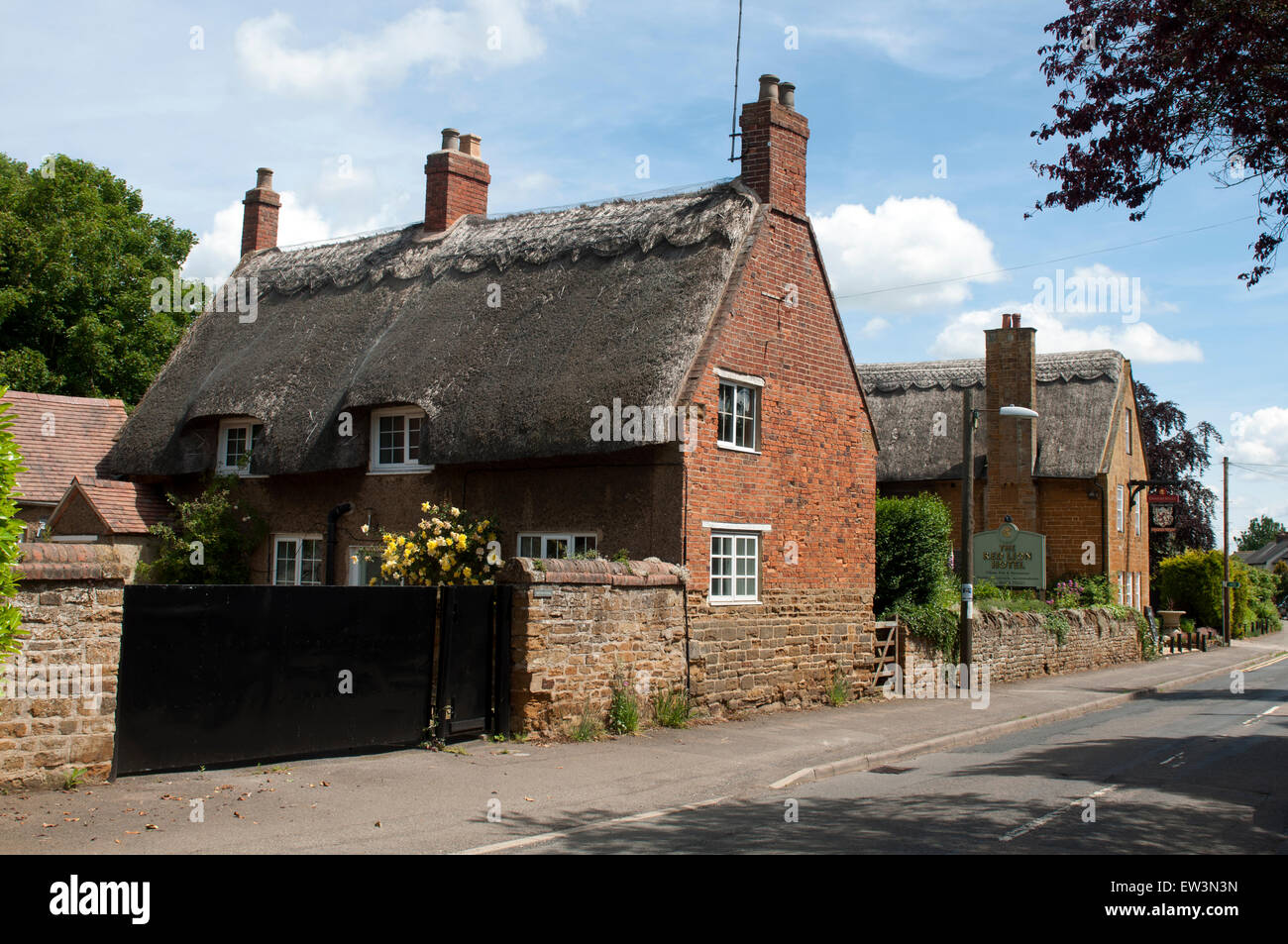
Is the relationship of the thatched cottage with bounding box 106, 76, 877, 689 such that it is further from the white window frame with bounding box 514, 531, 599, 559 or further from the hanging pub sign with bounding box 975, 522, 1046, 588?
the hanging pub sign with bounding box 975, 522, 1046, 588

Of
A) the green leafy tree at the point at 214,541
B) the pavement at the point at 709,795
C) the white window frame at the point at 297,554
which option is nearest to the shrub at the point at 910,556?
the pavement at the point at 709,795

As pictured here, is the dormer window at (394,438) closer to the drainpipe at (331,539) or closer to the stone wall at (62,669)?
the drainpipe at (331,539)

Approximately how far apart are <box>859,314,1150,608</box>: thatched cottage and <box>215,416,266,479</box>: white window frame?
62.6 feet

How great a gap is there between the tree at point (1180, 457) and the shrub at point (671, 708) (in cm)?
3318

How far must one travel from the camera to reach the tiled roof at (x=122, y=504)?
20.4 metres

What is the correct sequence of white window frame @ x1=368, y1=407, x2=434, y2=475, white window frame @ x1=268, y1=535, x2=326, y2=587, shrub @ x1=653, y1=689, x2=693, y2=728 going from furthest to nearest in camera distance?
1. white window frame @ x1=268, y1=535, x2=326, y2=587
2. white window frame @ x1=368, y1=407, x2=434, y2=475
3. shrub @ x1=653, y1=689, x2=693, y2=728

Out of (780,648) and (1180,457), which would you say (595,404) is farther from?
(1180,457)

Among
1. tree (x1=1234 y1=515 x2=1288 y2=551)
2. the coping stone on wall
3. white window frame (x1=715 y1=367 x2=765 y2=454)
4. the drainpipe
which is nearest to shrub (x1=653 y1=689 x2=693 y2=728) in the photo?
the coping stone on wall

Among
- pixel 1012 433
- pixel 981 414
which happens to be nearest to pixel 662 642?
pixel 1012 433

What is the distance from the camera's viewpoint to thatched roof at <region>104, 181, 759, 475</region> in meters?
15.6

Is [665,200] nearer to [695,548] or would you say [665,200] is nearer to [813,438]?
[813,438]

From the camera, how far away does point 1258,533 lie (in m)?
160

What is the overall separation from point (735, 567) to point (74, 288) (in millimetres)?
27492
